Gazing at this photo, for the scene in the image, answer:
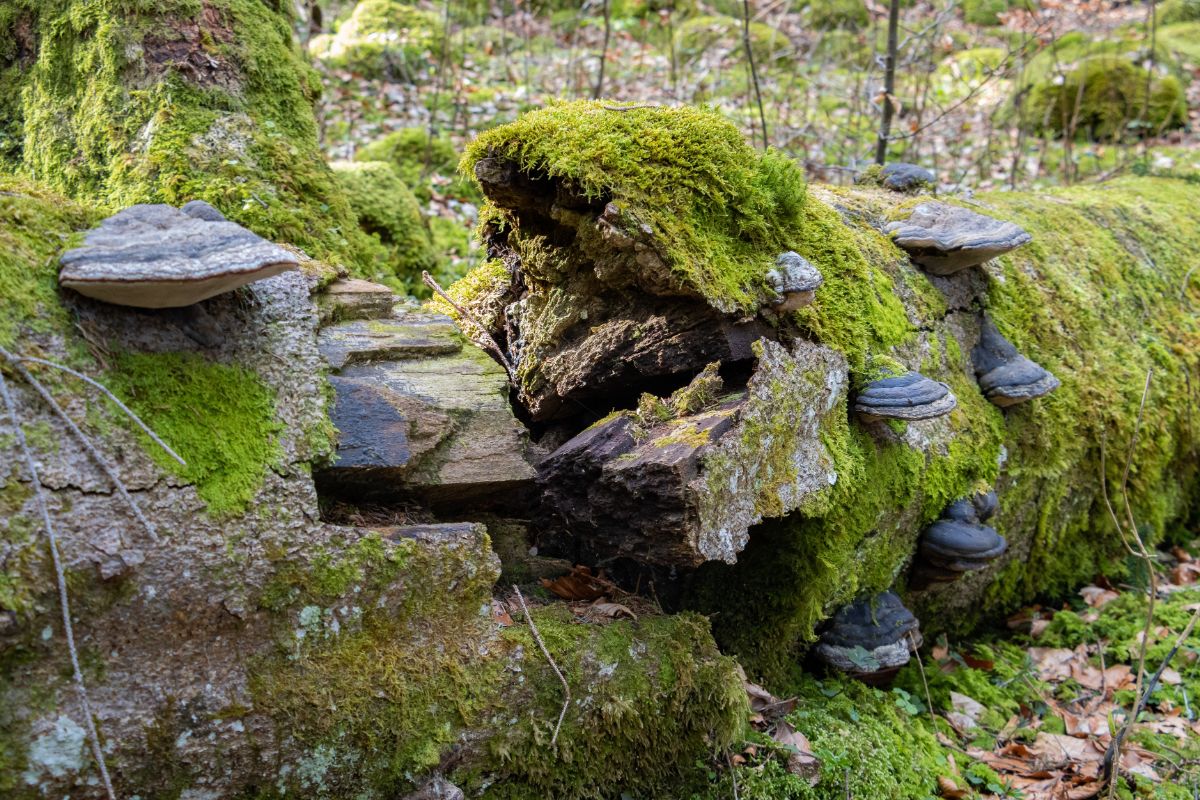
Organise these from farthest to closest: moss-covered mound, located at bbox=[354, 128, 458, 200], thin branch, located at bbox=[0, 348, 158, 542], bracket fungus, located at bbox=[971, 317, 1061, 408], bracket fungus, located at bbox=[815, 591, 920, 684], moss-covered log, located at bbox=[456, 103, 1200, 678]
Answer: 1. moss-covered mound, located at bbox=[354, 128, 458, 200]
2. bracket fungus, located at bbox=[971, 317, 1061, 408]
3. bracket fungus, located at bbox=[815, 591, 920, 684]
4. moss-covered log, located at bbox=[456, 103, 1200, 678]
5. thin branch, located at bbox=[0, 348, 158, 542]

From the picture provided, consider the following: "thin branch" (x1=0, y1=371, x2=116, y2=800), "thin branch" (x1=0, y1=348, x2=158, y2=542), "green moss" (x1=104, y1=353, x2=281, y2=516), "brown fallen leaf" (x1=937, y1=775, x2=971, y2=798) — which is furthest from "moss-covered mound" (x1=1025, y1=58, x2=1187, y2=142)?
"thin branch" (x1=0, y1=371, x2=116, y2=800)

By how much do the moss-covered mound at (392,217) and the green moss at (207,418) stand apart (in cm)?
421

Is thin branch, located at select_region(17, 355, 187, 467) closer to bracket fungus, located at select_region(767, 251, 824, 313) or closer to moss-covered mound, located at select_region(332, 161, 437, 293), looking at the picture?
bracket fungus, located at select_region(767, 251, 824, 313)

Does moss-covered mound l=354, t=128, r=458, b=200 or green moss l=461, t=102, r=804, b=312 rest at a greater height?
green moss l=461, t=102, r=804, b=312

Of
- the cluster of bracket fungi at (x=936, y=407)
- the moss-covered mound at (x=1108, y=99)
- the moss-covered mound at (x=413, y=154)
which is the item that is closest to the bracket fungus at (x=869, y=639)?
the cluster of bracket fungi at (x=936, y=407)

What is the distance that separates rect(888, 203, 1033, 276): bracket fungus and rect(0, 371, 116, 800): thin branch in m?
A: 3.79

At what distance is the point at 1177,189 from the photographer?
7.53m

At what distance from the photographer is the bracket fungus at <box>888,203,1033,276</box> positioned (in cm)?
409

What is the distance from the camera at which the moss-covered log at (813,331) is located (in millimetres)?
3256

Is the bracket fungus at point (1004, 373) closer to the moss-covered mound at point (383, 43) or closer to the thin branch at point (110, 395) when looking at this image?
the thin branch at point (110, 395)

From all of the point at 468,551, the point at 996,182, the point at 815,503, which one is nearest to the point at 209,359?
the point at 468,551

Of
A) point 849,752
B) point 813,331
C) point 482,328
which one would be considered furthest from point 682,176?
point 849,752

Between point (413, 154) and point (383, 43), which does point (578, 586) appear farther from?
point (383, 43)

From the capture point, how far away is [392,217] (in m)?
6.83
